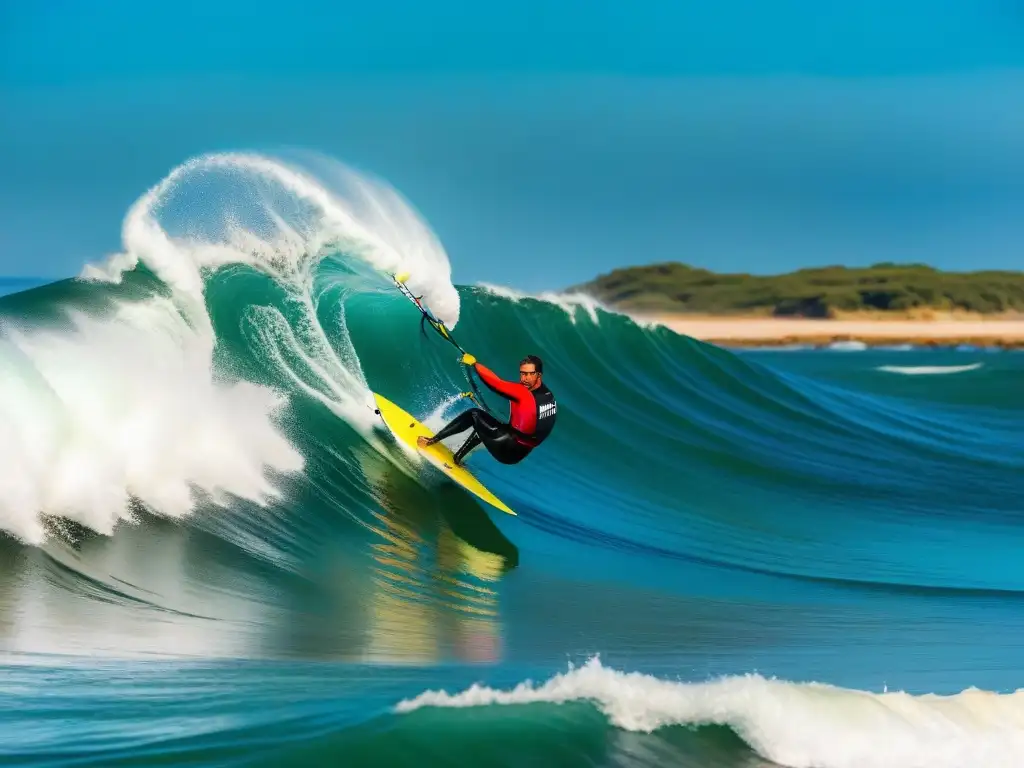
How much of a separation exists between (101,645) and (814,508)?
727 cm

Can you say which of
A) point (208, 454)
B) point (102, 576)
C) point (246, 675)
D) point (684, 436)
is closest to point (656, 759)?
point (246, 675)

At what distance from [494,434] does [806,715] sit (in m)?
3.63

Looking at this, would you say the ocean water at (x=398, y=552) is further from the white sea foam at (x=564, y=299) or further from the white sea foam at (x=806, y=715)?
the white sea foam at (x=564, y=299)

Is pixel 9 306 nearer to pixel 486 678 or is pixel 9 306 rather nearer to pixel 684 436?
pixel 486 678

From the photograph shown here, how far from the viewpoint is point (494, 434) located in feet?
28.0

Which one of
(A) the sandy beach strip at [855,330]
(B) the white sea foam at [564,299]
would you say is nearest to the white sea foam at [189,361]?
(B) the white sea foam at [564,299]

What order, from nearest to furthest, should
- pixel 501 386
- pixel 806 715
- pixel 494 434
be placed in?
pixel 806 715 → pixel 501 386 → pixel 494 434

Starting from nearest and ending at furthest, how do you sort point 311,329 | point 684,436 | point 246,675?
point 246,675, point 311,329, point 684,436

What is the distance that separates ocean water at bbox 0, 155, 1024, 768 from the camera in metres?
5.18

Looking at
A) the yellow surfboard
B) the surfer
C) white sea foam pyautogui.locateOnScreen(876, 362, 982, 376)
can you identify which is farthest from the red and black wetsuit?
white sea foam pyautogui.locateOnScreen(876, 362, 982, 376)

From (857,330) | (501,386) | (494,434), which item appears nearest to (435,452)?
(494,434)

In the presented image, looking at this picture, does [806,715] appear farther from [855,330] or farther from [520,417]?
[855,330]

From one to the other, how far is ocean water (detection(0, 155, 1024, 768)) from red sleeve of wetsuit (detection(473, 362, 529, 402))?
3.47 feet

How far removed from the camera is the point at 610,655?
246 inches
